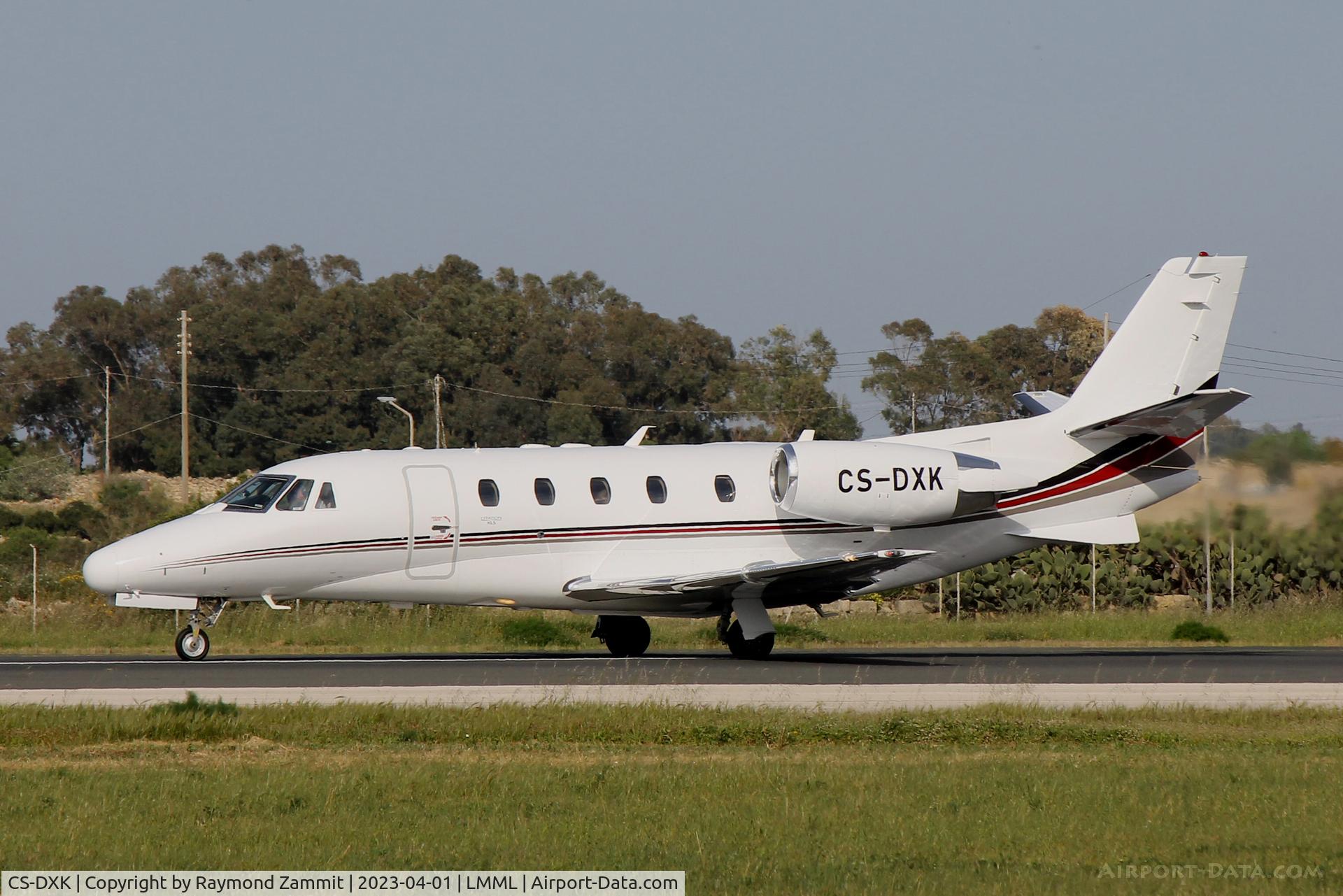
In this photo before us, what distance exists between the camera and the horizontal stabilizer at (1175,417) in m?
21.9

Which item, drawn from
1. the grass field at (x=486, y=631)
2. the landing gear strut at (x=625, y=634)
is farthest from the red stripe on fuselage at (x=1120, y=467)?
the landing gear strut at (x=625, y=634)

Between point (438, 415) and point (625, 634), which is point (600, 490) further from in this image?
point (438, 415)

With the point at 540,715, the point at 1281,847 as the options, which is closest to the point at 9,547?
the point at 540,715

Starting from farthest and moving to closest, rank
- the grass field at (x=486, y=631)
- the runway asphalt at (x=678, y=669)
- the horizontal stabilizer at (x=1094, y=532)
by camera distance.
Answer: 1. the grass field at (x=486, y=631)
2. the horizontal stabilizer at (x=1094, y=532)
3. the runway asphalt at (x=678, y=669)

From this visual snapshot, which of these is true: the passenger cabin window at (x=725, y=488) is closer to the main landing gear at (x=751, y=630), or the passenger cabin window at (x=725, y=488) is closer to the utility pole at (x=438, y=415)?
the main landing gear at (x=751, y=630)

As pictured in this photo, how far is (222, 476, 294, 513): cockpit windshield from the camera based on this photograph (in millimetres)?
20844

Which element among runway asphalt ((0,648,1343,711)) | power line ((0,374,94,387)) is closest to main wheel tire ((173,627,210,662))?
runway asphalt ((0,648,1343,711))

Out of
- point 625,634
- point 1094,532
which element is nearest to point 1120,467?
point 1094,532

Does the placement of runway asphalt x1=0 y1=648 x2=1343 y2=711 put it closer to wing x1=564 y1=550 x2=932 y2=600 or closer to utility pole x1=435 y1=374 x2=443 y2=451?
wing x1=564 y1=550 x2=932 y2=600

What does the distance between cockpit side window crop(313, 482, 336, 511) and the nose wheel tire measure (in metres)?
6.02

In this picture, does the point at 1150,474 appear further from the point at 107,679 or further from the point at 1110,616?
the point at 107,679

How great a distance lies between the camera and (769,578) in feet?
67.9

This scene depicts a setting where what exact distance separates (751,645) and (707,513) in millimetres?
2006

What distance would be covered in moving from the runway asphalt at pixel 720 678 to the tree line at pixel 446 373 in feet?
152
